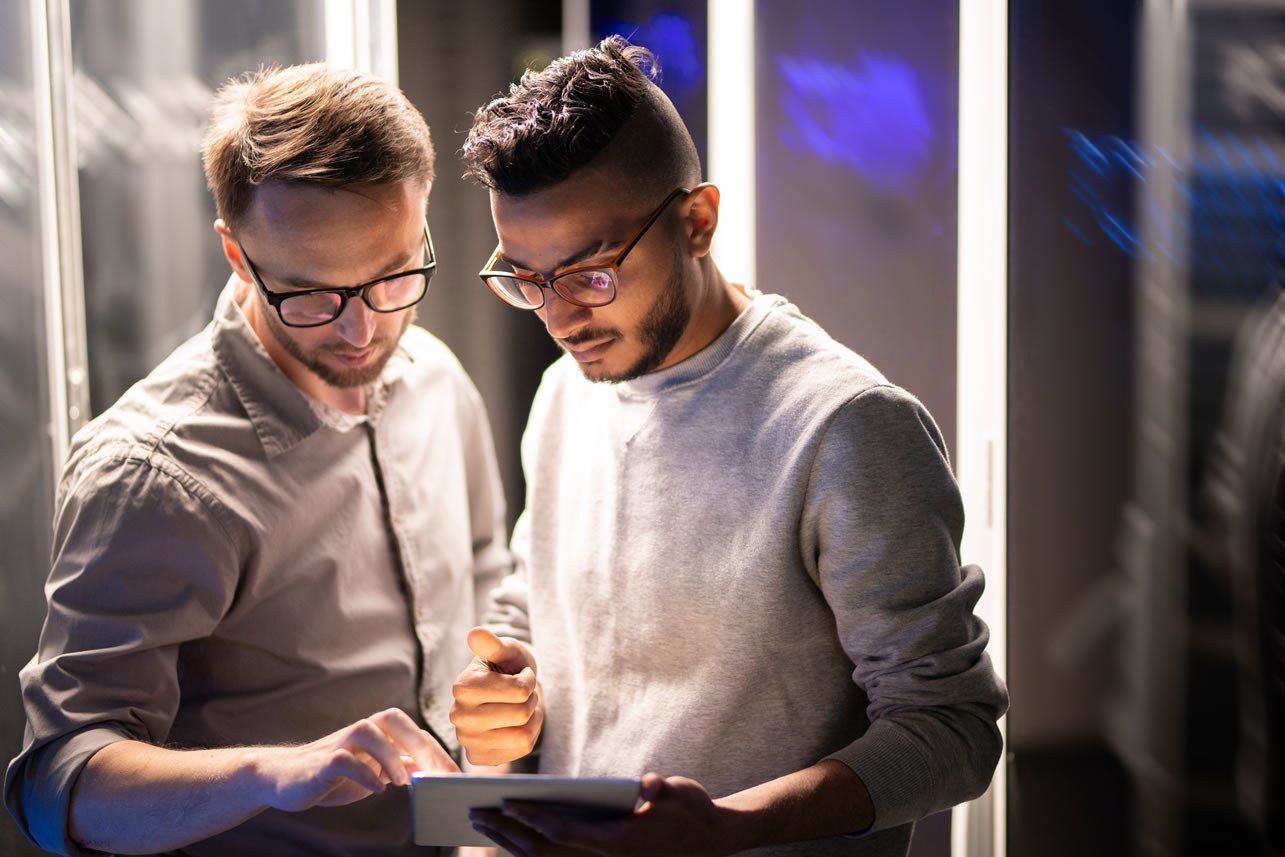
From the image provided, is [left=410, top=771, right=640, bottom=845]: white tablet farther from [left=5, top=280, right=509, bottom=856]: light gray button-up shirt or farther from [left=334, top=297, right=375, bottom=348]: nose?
[left=334, top=297, right=375, bottom=348]: nose

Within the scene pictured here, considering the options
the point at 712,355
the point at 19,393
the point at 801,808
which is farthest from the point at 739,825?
the point at 19,393

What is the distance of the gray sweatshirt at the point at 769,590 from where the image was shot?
4.55 ft

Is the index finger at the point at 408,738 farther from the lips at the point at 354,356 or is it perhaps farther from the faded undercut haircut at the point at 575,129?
the faded undercut haircut at the point at 575,129

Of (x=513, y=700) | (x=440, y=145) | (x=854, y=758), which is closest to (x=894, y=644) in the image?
(x=854, y=758)

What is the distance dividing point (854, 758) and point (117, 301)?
1.73m

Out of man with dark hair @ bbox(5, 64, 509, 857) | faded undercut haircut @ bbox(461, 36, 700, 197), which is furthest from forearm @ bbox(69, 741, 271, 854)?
faded undercut haircut @ bbox(461, 36, 700, 197)

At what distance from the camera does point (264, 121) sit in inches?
65.1

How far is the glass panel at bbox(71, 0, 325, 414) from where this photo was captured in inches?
88.1

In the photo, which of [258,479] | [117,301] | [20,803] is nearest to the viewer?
[20,803]

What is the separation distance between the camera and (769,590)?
147cm

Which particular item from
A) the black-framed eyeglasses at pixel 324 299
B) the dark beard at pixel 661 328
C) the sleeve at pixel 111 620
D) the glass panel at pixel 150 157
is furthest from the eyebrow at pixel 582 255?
the glass panel at pixel 150 157

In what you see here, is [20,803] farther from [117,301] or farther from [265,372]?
[117,301]

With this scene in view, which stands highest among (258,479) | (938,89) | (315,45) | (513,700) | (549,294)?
(315,45)

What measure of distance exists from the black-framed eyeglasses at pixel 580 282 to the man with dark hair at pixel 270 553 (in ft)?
0.68
